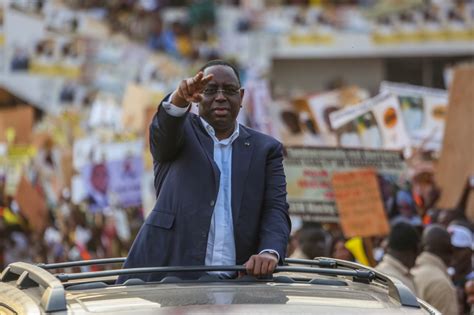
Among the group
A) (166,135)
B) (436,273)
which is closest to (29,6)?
(436,273)

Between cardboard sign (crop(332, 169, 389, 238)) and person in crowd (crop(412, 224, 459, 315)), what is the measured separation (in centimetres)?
138

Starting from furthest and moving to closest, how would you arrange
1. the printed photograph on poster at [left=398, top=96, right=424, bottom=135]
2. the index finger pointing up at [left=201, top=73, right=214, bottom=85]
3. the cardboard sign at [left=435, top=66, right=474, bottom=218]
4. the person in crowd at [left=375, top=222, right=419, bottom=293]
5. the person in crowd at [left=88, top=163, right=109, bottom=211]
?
the person in crowd at [left=88, top=163, right=109, bottom=211] → the printed photograph on poster at [left=398, top=96, right=424, bottom=135] → the cardboard sign at [left=435, top=66, right=474, bottom=218] → the person in crowd at [left=375, top=222, right=419, bottom=293] → the index finger pointing up at [left=201, top=73, right=214, bottom=85]

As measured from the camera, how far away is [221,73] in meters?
4.99

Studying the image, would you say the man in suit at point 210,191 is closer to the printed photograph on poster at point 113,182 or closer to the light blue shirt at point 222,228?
the light blue shirt at point 222,228

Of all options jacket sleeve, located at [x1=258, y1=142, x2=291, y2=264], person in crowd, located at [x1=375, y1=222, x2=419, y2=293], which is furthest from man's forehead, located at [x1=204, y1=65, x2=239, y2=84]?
person in crowd, located at [x1=375, y1=222, x2=419, y2=293]

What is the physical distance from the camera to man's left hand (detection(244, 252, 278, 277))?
4480mm

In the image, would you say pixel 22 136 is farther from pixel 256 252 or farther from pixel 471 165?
pixel 256 252

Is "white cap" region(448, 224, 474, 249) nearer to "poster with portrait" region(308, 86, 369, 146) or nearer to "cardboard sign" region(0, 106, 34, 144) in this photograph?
"poster with portrait" region(308, 86, 369, 146)

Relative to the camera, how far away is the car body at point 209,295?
12.2 ft

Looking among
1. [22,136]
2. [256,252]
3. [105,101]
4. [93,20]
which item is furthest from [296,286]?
[93,20]

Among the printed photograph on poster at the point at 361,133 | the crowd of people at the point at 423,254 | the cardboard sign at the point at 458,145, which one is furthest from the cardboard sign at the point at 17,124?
the crowd of people at the point at 423,254

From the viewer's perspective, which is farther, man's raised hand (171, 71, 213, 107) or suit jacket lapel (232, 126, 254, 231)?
suit jacket lapel (232, 126, 254, 231)

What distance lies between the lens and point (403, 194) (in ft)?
35.8

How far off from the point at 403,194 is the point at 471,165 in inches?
40.2
